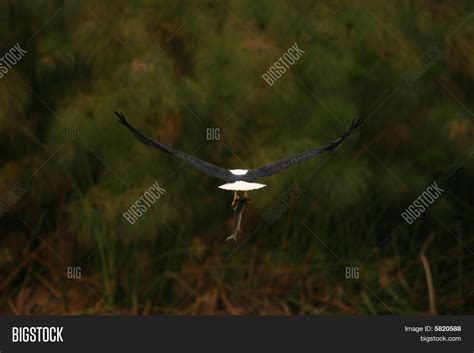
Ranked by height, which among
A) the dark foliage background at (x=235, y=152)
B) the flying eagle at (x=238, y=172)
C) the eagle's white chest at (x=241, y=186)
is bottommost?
the eagle's white chest at (x=241, y=186)

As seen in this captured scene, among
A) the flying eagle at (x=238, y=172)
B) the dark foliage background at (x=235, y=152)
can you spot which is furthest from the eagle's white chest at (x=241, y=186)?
the dark foliage background at (x=235, y=152)

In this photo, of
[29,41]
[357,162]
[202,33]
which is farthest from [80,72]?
[357,162]

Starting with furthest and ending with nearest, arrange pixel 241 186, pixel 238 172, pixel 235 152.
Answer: pixel 235 152 → pixel 238 172 → pixel 241 186

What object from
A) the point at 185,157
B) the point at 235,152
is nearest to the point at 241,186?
the point at 185,157

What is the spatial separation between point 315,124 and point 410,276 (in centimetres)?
183

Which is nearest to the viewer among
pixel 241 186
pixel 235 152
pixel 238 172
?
pixel 241 186

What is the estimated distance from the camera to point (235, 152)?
36.9 feet

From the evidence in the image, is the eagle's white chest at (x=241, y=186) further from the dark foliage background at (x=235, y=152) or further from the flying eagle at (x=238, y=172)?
the dark foliage background at (x=235, y=152)

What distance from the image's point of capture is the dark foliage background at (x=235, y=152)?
432 inches

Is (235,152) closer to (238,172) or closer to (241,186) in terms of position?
(238,172)

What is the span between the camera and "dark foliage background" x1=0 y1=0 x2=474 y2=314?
36.0 feet

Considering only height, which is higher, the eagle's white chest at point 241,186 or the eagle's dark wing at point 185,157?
the eagle's dark wing at point 185,157

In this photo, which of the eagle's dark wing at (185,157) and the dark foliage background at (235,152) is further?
the dark foliage background at (235,152)

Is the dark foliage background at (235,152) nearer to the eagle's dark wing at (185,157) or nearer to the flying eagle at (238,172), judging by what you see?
the flying eagle at (238,172)
